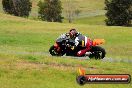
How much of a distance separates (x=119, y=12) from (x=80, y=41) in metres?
70.4

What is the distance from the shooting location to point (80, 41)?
2572 centimetres

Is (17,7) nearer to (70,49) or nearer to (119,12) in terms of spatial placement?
(119,12)

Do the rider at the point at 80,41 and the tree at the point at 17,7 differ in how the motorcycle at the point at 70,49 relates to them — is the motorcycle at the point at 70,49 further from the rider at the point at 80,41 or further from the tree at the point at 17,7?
the tree at the point at 17,7

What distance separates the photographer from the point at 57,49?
26750mm

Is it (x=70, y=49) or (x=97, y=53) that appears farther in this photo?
(x=70, y=49)

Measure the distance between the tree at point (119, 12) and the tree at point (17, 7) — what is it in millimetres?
33747

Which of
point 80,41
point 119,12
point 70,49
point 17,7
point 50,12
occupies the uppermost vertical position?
point 80,41

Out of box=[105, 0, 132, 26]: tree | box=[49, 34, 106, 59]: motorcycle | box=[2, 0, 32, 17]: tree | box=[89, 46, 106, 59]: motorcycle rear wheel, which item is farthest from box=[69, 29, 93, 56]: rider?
box=[2, 0, 32, 17]: tree

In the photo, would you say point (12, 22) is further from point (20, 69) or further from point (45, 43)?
point (20, 69)

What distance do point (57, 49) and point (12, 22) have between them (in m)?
36.6

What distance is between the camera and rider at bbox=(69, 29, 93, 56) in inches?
1008

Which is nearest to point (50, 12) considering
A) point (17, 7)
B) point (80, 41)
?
point (17, 7)

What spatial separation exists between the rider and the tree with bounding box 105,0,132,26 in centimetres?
6804

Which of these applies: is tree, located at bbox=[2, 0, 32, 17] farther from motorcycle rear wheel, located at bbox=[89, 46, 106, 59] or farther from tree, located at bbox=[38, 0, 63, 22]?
motorcycle rear wheel, located at bbox=[89, 46, 106, 59]
